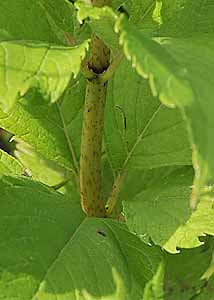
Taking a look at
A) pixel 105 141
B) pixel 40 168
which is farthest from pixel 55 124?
pixel 40 168

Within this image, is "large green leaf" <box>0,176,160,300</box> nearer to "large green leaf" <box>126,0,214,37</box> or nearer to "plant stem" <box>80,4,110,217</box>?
"plant stem" <box>80,4,110,217</box>

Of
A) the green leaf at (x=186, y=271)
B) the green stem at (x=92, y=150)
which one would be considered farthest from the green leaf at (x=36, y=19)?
the green leaf at (x=186, y=271)

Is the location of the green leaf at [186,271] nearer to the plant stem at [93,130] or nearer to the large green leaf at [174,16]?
the plant stem at [93,130]

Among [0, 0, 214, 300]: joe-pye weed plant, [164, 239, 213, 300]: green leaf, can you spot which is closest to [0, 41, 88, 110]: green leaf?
[0, 0, 214, 300]: joe-pye weed plant

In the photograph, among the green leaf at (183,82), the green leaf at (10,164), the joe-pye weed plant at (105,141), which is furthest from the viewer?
the green leaf at (10,164)

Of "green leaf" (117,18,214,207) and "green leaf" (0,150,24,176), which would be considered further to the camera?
"green leaf" (0,150,24,176)

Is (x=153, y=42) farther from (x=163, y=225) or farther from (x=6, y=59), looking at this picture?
(x=163, y=225)
